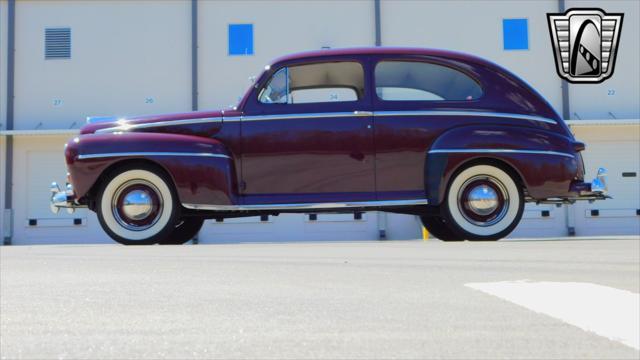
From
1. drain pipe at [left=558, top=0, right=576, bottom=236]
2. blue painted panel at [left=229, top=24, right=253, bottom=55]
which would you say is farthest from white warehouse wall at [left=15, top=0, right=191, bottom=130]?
drain pipe at [left=558, top=0, right=576, bottom=236]

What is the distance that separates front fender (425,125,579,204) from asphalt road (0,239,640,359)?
185cm

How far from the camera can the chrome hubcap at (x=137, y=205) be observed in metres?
3.90

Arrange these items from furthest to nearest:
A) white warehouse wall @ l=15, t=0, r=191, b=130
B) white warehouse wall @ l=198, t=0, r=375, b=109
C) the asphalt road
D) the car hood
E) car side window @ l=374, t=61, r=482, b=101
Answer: white warehouse wall @ l=198, t=0, r=375, b=109 → white warehouse wall @ l=15, t=0, r=191, b=130 → car side window @ l=374, t=61, r=482, b=101 → the car hood → the asphalt road

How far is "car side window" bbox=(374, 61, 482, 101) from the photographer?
171 inches

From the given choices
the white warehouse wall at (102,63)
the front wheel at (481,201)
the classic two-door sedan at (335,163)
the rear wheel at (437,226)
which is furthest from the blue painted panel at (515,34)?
the front wheel at (481,201)

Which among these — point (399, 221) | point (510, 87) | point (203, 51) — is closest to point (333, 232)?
point (399, 221)

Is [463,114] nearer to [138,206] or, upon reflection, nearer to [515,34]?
[138,206]

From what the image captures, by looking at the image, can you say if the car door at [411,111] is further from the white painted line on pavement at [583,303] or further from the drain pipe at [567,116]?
the drain pipe at [567,116]

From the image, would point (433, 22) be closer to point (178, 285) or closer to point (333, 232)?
point (333, 232)

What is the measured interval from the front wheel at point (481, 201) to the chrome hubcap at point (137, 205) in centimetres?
168

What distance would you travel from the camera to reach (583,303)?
144 centimetres

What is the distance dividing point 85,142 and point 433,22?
12.9 meters

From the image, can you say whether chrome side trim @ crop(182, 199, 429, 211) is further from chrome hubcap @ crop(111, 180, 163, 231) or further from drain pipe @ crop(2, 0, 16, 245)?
drain pipe @ crop(2, 0, 16, 245)

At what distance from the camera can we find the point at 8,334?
51.6 inches
